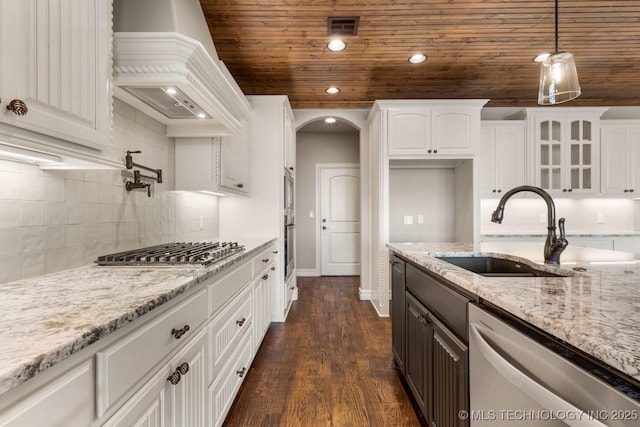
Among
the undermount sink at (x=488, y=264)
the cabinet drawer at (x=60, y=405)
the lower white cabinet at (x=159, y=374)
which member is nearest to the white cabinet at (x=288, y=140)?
the lower white cabinet at (x=159, y=374)

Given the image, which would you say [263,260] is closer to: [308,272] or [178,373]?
[178,373]

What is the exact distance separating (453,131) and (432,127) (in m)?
0.23

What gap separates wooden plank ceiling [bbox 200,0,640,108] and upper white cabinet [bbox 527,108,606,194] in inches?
12.2

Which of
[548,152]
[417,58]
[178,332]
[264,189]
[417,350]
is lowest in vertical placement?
[417,350]

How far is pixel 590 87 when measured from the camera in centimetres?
349

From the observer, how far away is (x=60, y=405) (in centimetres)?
59

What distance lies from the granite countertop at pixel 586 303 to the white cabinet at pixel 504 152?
9.22 ft

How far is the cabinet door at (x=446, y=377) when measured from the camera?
1.13 m

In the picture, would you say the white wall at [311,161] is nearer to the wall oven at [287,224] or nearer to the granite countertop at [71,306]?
the wall oven at [287,224]

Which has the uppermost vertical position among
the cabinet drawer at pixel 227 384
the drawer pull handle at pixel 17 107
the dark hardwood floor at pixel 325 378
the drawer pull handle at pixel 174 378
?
the drawer pull handle at pixel 17 107

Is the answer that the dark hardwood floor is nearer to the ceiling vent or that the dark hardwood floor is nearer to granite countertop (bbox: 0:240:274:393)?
granite countertop (bbox: 0:240:274:393)

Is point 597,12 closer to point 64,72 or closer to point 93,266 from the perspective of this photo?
point 64,72

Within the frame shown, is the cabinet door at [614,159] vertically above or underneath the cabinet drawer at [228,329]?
above

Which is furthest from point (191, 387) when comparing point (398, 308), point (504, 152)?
point (504, 152)
